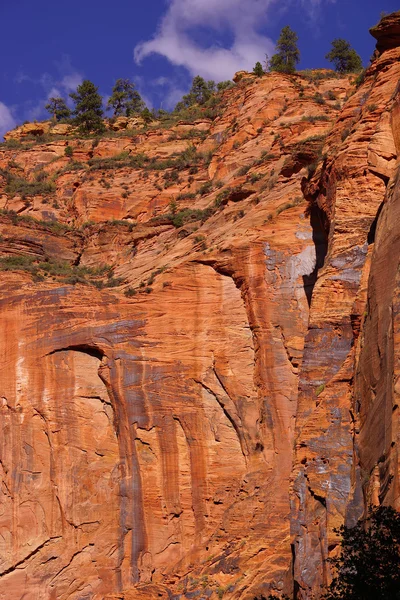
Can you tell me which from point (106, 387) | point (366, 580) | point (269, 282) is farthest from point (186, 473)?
point (366, 580)

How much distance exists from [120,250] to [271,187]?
1216 cm

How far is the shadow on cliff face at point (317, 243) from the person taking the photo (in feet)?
100

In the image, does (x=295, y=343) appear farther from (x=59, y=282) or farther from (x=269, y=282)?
(x=59, y=282)

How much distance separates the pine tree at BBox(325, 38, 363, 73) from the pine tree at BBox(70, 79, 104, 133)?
19.7 metres

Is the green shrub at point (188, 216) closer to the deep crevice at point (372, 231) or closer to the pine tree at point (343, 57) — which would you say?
the deep crevice at point (372, 231)

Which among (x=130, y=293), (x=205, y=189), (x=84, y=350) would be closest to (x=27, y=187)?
(x=205, y=189)

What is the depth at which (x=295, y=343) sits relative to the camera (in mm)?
29953

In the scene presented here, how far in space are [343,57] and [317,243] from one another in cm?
4413

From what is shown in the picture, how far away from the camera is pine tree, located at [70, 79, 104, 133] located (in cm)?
Result: 6981

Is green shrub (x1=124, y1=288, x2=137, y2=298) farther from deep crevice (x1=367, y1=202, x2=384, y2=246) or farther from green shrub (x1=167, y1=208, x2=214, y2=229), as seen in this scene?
deep crevice (x1=367, y1=202, x2=384, y2=246)

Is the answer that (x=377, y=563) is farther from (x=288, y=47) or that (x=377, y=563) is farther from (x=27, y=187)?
(x=288, y=47)

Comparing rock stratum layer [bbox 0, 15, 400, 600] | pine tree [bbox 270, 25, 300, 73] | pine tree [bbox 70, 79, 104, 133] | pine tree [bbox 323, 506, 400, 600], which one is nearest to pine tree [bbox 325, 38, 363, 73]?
pine tree [bbox 270, 25, 300, 73]

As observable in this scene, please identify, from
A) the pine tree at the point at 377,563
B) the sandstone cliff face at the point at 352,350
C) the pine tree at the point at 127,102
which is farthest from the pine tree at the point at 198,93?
the pine tree at the point at 377,563

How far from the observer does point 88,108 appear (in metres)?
72.2
